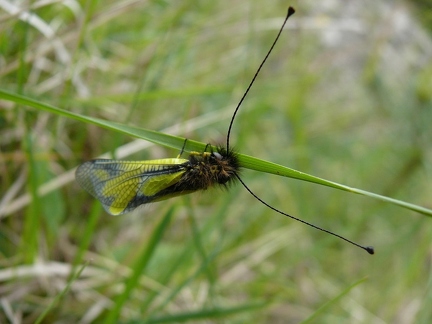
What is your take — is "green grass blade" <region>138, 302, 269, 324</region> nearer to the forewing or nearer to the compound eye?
the forewing

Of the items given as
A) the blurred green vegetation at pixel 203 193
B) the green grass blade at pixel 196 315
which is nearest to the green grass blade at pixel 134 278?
the blurred green vegetation at pixel 203 193

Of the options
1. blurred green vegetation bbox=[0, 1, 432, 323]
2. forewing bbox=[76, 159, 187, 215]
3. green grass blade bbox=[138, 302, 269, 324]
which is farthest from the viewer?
blurred green vegetation bbox=[0, 1, 432, 323]

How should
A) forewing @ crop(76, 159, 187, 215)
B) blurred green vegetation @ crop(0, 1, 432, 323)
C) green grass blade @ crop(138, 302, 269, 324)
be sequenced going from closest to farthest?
forewing @ crop(76, 159, 187, 215)
green grass blade @ crop(138, 302, 269, 324)
blurred green vegetation @ crop(0, 1, 432, 323)

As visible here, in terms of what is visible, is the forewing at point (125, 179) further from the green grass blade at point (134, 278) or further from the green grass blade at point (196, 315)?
the green grass blade at point (196, 315)

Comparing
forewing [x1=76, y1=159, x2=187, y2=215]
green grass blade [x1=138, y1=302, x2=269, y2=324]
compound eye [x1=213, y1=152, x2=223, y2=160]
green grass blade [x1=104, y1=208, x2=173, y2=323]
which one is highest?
compound eye [x1=213, y1=152, x2=223, y2=160]

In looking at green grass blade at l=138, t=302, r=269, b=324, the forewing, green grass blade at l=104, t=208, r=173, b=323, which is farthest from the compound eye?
green grass blade at l=138, t=302, r=269, b=324

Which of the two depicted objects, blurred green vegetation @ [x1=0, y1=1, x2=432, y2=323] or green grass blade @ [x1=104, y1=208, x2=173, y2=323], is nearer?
green grass blade @ [x1=104, y1=208, x2=173, y2=323]

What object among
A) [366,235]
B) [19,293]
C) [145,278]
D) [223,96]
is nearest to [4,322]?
[19,293]

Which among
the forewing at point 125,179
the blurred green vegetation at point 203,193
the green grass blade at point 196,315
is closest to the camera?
the forewing at point 125,179

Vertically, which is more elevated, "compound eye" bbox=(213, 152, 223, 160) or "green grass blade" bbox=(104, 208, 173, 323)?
"compound eye" bbox=(213, 152, 223, 160)
